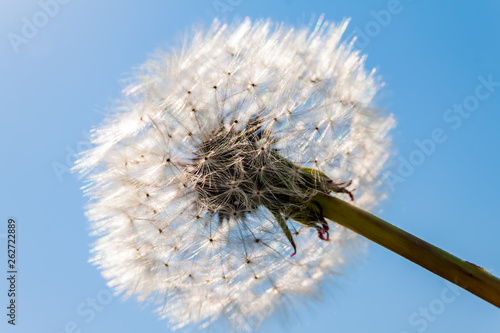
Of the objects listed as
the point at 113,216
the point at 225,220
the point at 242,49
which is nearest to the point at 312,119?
the point at 242,49

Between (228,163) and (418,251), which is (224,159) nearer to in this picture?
(228,163)

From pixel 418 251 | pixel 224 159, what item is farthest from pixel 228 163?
pixel 418 251

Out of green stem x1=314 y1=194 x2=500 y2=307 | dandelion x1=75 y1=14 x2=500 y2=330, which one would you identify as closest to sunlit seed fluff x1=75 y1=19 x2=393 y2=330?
dandelion x1=75 y1=14 x2=500 y2=330

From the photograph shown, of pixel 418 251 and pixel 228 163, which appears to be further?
pixel 228 163

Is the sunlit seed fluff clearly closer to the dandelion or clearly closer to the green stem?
the dandelion

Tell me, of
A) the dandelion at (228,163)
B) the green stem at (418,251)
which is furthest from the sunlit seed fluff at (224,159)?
the green stem at (418,251)

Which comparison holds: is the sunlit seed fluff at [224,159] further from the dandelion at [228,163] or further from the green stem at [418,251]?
the green stem at [418,251]
